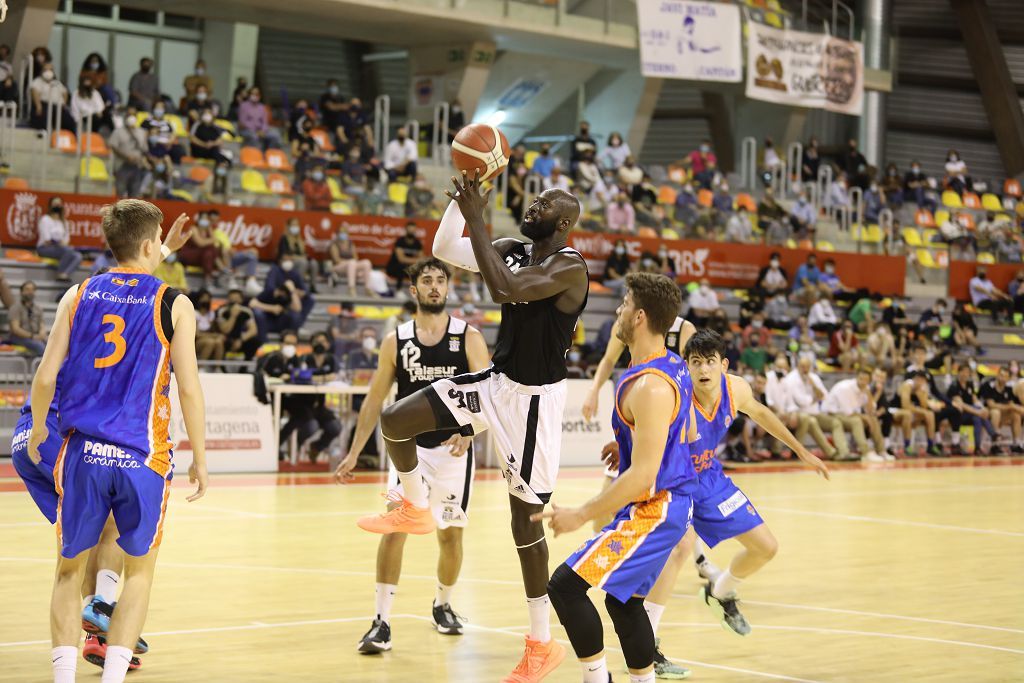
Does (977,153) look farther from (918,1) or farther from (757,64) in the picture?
(757,64)

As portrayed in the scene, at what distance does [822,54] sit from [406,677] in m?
24.1

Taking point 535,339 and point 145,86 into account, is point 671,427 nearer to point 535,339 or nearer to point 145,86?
point 535,339

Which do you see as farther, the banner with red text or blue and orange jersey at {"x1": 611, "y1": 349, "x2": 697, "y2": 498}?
the banner with red text

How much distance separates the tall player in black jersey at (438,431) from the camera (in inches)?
271

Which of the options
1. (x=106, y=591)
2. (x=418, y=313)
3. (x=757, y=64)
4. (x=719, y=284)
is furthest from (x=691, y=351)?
(x=757, y=64)

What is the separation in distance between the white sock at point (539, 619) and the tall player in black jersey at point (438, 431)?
1095 millimetres

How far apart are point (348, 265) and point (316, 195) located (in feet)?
5.26

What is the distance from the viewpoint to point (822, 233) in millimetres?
29219

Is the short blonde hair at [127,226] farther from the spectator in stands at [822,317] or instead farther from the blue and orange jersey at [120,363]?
the spectator in stands at [822,317]

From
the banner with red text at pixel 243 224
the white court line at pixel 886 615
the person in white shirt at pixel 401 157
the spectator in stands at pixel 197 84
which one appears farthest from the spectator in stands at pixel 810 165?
the white court line at pixel 886 615

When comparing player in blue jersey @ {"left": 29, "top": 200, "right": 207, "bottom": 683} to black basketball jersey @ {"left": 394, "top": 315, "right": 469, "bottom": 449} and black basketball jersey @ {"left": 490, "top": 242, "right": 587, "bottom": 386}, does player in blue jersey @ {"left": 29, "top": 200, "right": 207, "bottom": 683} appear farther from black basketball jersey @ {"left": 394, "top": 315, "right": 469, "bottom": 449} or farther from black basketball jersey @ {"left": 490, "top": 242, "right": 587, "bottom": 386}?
black basketball jersey @ {"left": 394, "top": 315, "right": 469, "bottom": 449}

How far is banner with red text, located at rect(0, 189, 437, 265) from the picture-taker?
1831 cm

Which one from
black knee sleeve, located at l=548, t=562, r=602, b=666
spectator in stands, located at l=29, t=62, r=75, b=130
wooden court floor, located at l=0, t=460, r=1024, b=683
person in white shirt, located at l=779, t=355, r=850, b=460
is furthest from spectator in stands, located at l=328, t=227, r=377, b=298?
black knee sleeve, located at l=548, t=562, r=602, b=666

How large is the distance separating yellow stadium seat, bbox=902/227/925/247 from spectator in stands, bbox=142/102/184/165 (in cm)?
1687
